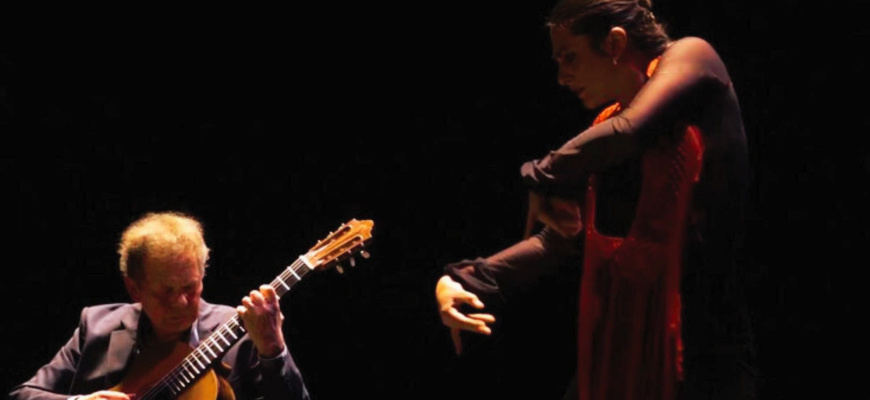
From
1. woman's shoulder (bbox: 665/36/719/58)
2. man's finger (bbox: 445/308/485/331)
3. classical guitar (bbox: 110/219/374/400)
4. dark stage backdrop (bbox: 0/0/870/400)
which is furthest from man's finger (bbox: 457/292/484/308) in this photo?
dark stage backdrop (bbox: 0/0/870/400)

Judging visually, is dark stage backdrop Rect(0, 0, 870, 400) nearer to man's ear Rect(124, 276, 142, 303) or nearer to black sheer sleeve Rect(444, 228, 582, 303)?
man's ear Rect(124, 276, 142, 303)

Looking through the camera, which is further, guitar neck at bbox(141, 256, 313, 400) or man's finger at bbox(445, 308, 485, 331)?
guitar neck at bbox(141, 256, 313, 400)

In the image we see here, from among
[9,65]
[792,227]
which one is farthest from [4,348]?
[792,227]

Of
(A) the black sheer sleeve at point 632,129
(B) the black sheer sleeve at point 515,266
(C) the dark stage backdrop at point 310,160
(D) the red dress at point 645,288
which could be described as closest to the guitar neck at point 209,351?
(C) the dark stage backdrop at point 310,160

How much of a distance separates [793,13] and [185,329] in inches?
69.3

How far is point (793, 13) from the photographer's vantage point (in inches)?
126

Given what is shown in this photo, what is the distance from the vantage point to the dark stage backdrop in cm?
356

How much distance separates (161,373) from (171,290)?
23 centimetres

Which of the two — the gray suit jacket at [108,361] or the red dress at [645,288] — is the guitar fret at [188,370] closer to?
the gray suit jacket at [108,361]

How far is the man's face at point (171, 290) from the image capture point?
121 inches

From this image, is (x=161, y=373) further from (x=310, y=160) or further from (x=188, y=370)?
(x=310, y=160)

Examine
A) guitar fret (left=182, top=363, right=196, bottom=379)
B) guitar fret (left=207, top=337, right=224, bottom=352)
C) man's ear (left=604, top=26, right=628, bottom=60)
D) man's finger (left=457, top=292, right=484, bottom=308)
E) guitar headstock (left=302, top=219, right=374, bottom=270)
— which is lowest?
guitar fret (left=182, top=363, right=196, bottom=379)

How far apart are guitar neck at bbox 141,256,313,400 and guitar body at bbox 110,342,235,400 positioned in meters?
0.02

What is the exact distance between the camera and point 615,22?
6.65ft
